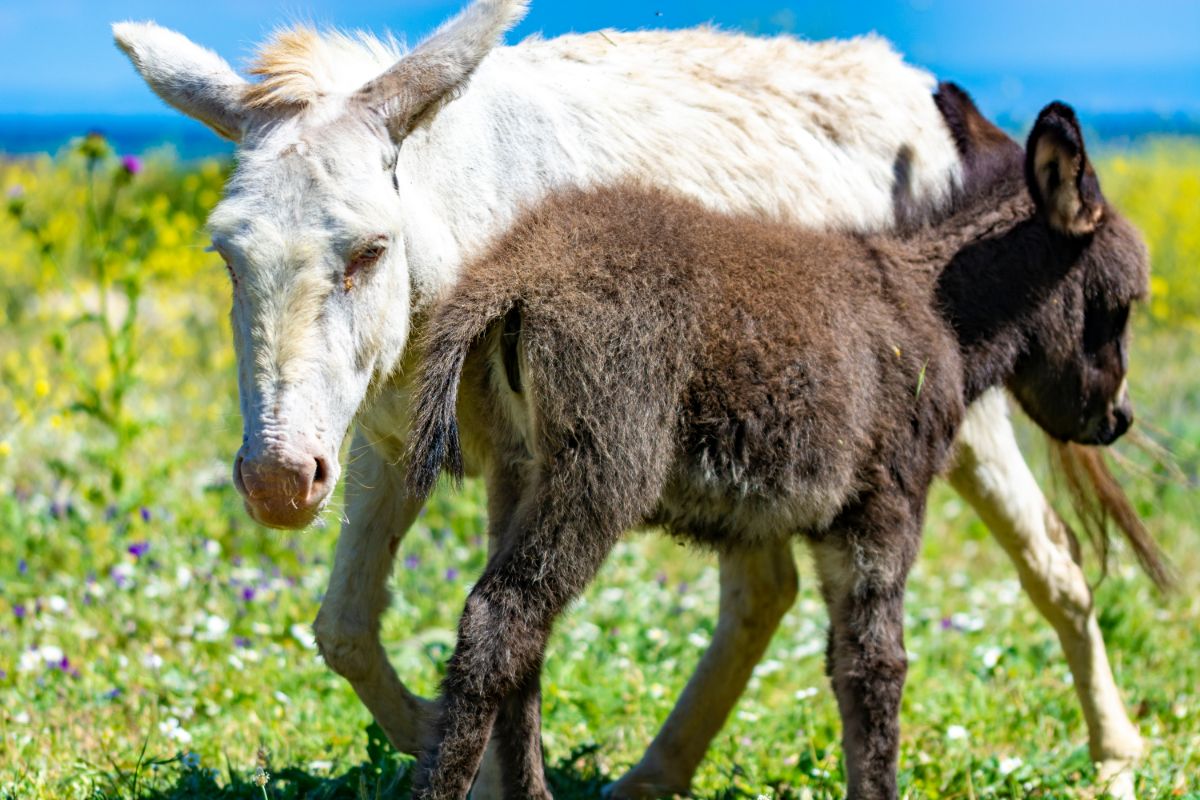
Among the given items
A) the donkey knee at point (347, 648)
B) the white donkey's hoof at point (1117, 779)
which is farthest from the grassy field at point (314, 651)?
the donkey knee at point (347, 648)

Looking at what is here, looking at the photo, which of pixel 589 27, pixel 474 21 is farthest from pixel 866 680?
pixel 589 27

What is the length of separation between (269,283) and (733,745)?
239cm

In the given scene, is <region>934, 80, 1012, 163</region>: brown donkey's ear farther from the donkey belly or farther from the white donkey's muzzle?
the white donkey's muzzle

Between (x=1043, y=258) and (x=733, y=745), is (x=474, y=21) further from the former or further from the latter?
(x=733, y=745)

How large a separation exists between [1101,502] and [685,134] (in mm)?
2382

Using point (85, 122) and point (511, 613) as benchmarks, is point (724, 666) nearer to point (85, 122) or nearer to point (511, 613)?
point (511, 613)

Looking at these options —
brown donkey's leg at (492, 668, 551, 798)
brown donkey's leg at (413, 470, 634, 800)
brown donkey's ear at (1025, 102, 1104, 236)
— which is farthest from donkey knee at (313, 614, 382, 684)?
brown donkey's ear at (1025, 102, 1104, 236)

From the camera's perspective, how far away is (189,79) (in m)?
Answer: 3.12

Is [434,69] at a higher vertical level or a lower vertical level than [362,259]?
higher

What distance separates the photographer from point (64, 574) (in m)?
5.36

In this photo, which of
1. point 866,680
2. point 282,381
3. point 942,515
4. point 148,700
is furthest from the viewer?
point 942,515

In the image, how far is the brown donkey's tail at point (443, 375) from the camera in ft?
9.32

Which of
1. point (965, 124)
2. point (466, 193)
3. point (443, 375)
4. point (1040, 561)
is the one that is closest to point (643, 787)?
point (1040, 561)

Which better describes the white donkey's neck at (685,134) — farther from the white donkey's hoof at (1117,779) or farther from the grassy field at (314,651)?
the white donkey's hoof at (1117,779)
